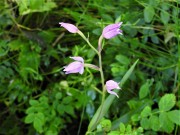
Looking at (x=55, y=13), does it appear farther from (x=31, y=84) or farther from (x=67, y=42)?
(x=31, y=84)

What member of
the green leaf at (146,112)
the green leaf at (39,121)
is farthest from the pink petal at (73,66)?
the green leaf at (39,121)

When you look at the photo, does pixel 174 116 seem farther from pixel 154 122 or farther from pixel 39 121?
pixel 39 121

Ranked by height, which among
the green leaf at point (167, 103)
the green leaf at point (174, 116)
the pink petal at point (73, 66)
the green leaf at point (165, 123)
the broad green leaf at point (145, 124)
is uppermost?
the pink petal at point (73, 66)

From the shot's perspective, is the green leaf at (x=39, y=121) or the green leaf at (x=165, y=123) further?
the green leaf at (x=39, y=121)

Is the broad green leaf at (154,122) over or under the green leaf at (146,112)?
under

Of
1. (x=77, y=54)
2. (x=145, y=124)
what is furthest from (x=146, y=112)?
(x=77, y=54)

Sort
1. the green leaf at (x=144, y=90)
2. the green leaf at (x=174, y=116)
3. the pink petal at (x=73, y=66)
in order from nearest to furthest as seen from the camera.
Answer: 1. the pink petal at (x=73, y=66)
2. the green leaf at (x=174, y=116)
3. the green leaf at (x=144, y=90)

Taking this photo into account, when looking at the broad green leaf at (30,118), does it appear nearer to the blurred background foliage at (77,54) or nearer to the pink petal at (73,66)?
the blurred background foliage at (77,54)

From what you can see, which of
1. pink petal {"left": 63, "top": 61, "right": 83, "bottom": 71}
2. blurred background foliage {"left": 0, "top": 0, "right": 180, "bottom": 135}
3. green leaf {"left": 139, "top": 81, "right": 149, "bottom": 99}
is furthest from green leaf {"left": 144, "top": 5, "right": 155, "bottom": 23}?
pink petal {"left": 63, "top": 61, "right": 83, "bottom": 71}

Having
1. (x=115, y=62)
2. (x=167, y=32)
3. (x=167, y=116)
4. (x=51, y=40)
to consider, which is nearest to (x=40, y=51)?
(x=51, y=40)
